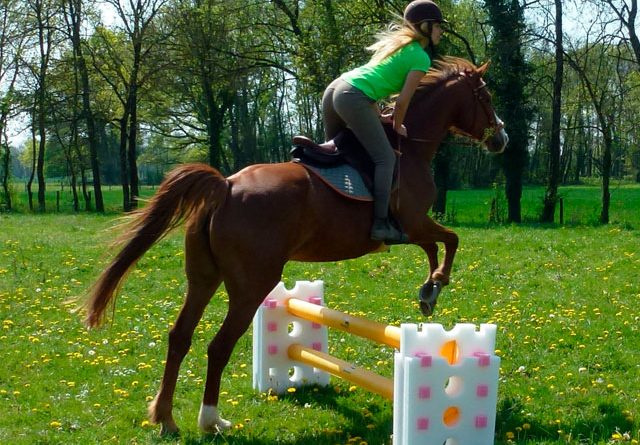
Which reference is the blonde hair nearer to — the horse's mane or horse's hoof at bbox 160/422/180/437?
the horse's mane

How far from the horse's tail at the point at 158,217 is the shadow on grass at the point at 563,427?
302cm

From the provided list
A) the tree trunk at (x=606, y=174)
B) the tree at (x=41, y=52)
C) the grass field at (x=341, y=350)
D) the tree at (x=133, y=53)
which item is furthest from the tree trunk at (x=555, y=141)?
the tree at (x=41, y=52)

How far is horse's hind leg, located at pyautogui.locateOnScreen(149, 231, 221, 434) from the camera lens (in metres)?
5.86

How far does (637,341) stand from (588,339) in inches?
21.6

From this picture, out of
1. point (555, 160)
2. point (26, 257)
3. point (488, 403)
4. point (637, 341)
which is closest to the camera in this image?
point (488, 403)

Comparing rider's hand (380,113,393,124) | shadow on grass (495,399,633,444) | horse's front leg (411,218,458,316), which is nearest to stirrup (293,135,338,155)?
rider's hand (380,113,393,124)

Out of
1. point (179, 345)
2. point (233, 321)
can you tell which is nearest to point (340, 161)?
point (233, 321)

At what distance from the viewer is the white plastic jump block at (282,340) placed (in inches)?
288

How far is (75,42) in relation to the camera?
128ft

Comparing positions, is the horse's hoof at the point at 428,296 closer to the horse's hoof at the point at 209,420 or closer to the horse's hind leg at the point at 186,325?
the horse's hind leg at the point at 186,325

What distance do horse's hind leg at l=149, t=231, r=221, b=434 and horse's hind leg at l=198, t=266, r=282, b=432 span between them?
0.82 feet

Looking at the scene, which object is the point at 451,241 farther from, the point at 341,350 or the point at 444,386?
the point at 341,350

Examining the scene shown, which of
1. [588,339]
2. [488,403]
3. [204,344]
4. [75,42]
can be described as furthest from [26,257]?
[75,42]

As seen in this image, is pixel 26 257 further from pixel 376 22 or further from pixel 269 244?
pixel 376 22
